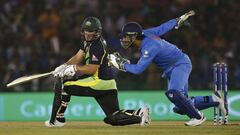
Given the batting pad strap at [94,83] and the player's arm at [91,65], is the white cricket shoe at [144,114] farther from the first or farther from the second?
the player's arm at [91,65]

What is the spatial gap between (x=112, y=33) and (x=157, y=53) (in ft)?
21.1

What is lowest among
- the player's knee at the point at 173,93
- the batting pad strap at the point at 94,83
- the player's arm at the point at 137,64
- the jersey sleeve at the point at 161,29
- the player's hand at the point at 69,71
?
the player's knee at the point at 173,93

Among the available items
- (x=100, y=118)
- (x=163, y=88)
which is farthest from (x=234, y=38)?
(x=100, y=118)

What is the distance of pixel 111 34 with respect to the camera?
16641 millimetres

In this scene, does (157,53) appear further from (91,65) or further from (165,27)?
(91,65)

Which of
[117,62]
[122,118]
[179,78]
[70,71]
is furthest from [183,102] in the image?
[70,71]

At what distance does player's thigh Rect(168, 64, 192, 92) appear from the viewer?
10547 millimetres

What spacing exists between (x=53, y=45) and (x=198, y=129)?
728 centimetres

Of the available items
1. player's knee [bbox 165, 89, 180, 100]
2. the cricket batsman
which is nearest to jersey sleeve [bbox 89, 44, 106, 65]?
the cricket batsman

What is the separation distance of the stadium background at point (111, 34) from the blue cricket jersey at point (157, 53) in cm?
412

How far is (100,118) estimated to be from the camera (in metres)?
14.7

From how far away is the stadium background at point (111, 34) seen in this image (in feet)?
49.9

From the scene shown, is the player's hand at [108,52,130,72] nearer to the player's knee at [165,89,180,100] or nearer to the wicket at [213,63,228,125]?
the player's knee at [165,89,180,100]

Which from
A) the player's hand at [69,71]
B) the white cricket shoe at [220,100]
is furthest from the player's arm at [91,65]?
the white cricket shoe at [220,100]
